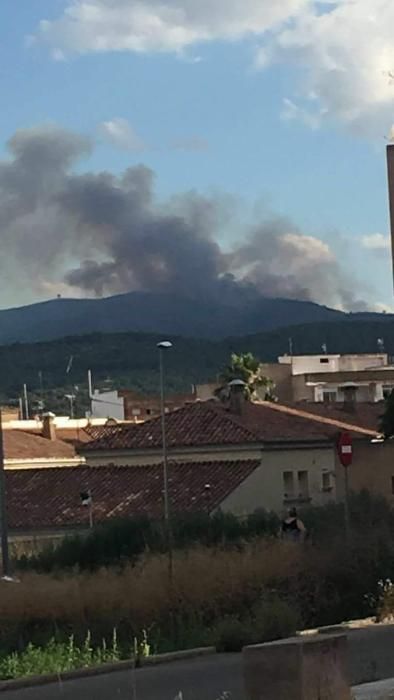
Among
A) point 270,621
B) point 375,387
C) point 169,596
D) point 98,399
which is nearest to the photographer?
point 270,621

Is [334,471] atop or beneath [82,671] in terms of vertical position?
atop

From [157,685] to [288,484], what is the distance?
38953mm

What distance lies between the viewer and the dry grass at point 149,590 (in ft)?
88.7

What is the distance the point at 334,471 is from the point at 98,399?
227 ft

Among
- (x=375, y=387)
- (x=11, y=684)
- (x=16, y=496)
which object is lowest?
Answer: (x=11, y=684)

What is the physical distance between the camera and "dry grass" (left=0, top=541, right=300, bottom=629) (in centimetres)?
2705

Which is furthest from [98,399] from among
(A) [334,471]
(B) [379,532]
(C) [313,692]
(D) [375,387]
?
(C) [313,692]

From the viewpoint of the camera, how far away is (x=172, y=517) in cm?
4622

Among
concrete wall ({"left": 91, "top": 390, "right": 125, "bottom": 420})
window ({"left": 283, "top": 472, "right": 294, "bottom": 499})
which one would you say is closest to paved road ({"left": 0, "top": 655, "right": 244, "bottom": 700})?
window ({"left": 283, "top": 472, "right": 294, "bottom": 499})

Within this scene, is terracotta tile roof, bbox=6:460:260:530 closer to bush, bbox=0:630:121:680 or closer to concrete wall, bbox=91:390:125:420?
bush, bbox=0:630:121:680

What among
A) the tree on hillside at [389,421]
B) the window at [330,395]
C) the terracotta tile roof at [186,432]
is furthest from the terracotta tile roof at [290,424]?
the window at [330,395]

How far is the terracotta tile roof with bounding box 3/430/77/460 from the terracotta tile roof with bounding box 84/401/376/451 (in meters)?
8.35

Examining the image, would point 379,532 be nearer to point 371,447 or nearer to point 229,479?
point 229,479

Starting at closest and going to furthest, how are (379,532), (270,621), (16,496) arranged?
(270,621), (379,532), (16,496)
